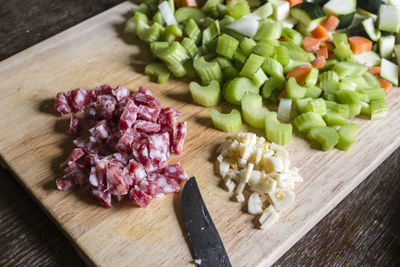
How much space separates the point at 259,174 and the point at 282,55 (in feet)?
3.12

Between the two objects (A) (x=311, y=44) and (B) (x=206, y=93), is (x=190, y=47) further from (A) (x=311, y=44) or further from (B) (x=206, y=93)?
(A) (x=311, y=44)

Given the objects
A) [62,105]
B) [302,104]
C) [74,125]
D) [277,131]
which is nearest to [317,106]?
[302,104]

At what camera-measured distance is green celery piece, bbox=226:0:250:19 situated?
309 cm

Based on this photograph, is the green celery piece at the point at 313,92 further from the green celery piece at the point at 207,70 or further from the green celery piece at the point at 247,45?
the green celery piece at the point at 207,70

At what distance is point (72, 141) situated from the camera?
2.58 metres

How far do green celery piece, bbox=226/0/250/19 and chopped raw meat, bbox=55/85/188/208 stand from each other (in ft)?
3.03

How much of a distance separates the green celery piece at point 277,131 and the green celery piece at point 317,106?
21 cm

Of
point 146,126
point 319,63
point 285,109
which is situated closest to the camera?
point 146,126

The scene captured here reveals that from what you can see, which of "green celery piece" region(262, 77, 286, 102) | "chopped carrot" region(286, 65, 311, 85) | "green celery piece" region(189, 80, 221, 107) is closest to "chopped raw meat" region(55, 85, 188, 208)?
"green celery piece" region(189, 80, 221, 107)

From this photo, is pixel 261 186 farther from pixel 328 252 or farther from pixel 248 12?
pixel 248 12

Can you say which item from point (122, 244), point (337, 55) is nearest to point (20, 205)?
point (122, 244)

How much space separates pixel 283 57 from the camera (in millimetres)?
2830

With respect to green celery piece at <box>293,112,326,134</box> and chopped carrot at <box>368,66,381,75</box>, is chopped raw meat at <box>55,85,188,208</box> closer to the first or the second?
green celery piece at <box>293,112,326,134</box>

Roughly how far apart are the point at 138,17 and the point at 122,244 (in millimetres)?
1808
